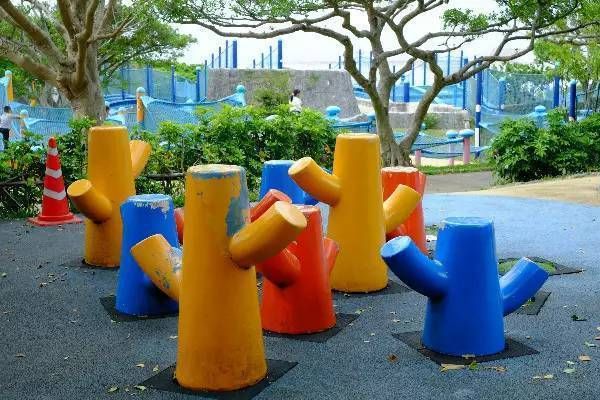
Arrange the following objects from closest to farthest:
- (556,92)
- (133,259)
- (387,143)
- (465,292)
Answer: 1. (465,292)
2. (133,259)
3. (387,143)
4. (556,92)

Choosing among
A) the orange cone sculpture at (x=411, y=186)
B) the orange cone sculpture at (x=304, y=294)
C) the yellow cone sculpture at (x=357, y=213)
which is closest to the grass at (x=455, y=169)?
the orange cone sculpture at (x=411, y=186)

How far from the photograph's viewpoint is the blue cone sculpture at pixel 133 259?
13.1ft

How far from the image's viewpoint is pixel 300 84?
27906mm

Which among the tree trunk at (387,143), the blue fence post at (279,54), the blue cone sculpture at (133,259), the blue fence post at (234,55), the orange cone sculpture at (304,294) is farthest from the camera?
the blue fence post at (279,54)

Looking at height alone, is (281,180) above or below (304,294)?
above

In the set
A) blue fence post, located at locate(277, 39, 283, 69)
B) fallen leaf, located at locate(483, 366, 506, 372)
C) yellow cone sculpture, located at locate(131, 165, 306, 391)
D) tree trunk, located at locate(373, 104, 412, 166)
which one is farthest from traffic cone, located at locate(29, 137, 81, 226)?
blue fence post, located at locate(277, 39, 283, 69)

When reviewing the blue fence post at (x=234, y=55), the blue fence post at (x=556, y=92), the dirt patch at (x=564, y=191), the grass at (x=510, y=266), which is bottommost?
the grass at (x=510, y=266)

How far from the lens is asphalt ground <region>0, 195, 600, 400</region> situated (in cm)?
292

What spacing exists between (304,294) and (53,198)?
4065 millimetres

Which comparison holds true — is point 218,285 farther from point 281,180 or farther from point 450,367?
point 281,180

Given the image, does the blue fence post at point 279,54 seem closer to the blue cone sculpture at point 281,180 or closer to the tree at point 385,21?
the tree at point 385,21

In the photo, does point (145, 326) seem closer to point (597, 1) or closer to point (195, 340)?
point (195, 340)

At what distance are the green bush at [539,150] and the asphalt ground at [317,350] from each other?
6269 mm

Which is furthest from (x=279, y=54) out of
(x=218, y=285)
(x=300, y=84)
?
(x=218, y=285)
